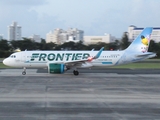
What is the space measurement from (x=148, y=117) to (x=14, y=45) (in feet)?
295

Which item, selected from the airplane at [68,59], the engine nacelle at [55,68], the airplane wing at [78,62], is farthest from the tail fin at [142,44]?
the engine nacelle at [55,68]

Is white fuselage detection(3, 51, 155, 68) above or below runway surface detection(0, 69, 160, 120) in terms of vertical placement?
above

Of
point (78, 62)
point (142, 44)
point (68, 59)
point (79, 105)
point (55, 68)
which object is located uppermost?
point (142, 44)

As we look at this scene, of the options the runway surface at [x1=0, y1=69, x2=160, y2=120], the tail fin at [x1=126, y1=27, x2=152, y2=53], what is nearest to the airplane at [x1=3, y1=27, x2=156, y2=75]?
the tail fin at [x1=126, y1=27, x2=152, y2=53]

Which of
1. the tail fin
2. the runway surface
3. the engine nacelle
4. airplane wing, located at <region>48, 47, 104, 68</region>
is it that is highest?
the tail fin

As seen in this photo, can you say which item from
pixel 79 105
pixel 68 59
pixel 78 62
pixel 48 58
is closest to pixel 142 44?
pixel 78 62

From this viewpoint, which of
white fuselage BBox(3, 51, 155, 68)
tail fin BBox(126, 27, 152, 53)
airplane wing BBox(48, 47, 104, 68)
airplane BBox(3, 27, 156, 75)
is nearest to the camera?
airplane wing BBox(48, 47, 104, 68)

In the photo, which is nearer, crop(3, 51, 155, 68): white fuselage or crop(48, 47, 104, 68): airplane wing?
crop(48, 47, 104, 68): airplane wing

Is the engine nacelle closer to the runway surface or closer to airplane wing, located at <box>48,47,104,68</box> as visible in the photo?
airplane wing, located at <box>48,47,104,68</box>

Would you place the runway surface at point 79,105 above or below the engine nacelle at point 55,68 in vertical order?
below

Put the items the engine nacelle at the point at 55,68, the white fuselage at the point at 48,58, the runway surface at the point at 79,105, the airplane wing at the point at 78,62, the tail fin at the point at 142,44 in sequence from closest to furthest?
the runway surface at the point at 79,105
the engine nacelle at the point at 55,68
the airplane wing at the point at 78,62
the white fuselage at the point at 48,58
the tail fin at the point at 142,44

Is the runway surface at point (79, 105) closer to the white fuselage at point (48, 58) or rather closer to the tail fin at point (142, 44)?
the white fuselage at point (48, 58)

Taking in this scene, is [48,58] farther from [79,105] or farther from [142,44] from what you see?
[79,105]

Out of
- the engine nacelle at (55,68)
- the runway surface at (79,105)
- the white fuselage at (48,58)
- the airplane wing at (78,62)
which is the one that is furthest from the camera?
the white fuselage at (48,58)
